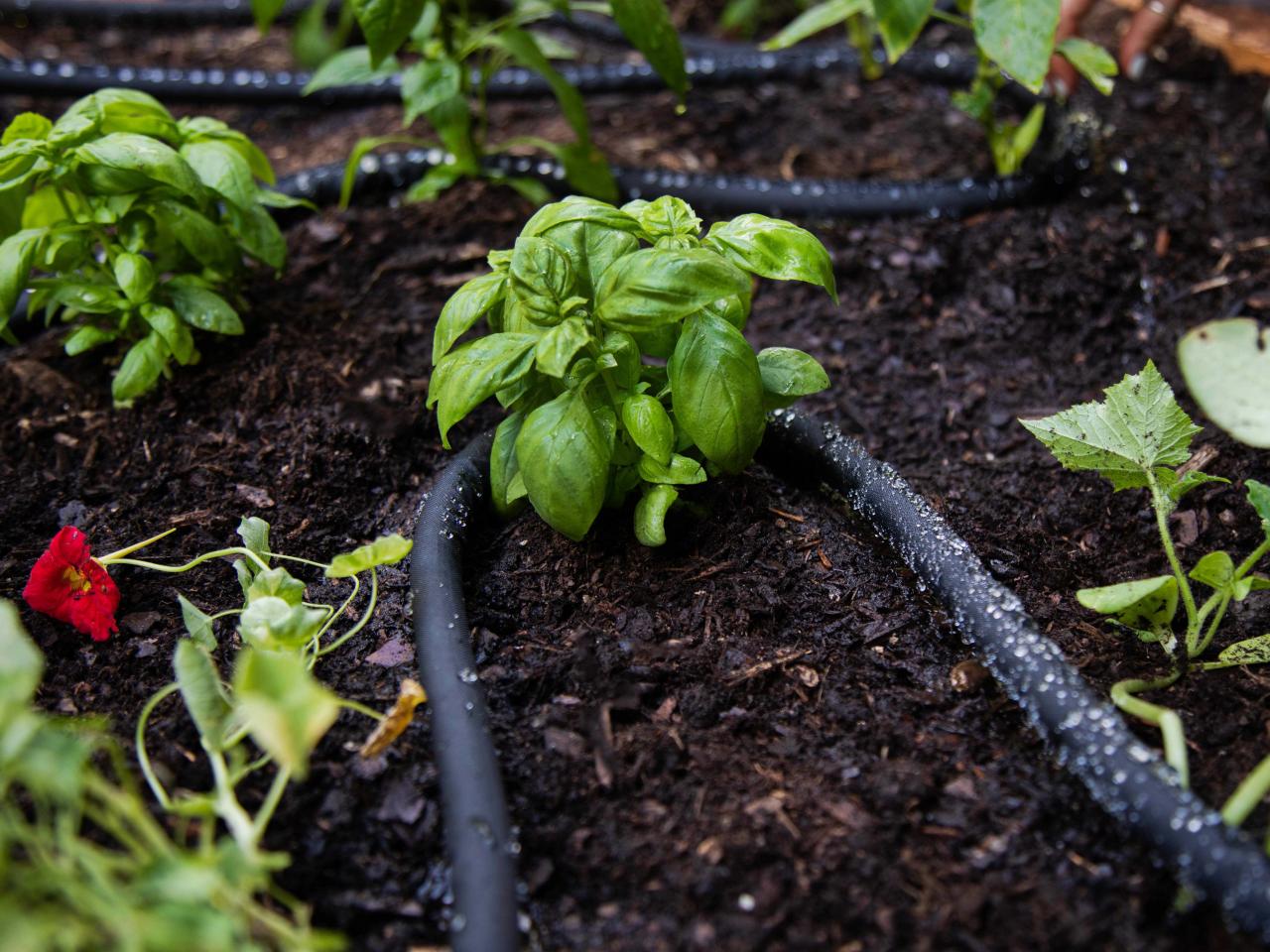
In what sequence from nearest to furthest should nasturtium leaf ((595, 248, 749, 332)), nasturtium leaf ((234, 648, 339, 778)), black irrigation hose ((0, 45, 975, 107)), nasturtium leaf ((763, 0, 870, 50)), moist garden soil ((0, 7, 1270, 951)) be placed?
nasturtium leaf ((234, 648, 339, 778)) < moist garden soil ((0, 7, 1270, 951)) < nasturtium leaf ((595, 248, 749, 332)) < nasturtium leaf ((763, 0, 870, 50)) < black irrigation hose ((0, 45, 975, 107))

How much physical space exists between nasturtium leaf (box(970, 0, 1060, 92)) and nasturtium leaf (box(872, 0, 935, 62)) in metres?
0.11

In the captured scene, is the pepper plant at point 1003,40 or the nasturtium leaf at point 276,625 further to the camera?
the pepper plant at point 1003,40

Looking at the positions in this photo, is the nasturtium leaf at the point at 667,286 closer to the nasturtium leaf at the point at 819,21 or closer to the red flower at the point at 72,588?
the red flower at the point at 72,588

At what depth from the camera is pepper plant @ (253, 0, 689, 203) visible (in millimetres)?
1940

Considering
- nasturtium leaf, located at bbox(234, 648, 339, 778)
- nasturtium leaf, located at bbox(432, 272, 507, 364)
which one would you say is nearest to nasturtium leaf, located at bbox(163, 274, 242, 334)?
nasturtium leaf, located at bbox(432, 272, 507, 364)

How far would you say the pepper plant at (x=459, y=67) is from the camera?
1.94 m

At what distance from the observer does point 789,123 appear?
2801 mm

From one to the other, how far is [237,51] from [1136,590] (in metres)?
3.41

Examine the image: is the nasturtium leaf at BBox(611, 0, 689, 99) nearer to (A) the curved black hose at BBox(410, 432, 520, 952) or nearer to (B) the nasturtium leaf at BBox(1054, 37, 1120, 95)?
(B) the nasturtium leaf at BBox(1054, 37, 1120, 95)

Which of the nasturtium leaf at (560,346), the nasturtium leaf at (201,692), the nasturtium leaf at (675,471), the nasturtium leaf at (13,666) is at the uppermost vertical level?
the nasturtium leaf at (13,666)

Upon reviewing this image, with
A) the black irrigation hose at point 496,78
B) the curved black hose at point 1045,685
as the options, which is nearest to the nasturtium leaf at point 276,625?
the curved black hose at point 1045,685

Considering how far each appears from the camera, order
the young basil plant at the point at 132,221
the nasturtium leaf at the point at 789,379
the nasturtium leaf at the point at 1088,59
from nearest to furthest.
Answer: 1. the nasturtium leaf at the point at 789,379
2. the young basil plant at the point at 132,221
3. the nasturtium leaf at the point at 1088,59

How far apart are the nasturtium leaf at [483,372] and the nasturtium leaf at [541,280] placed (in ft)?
0.15

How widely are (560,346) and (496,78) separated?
6.30ft
